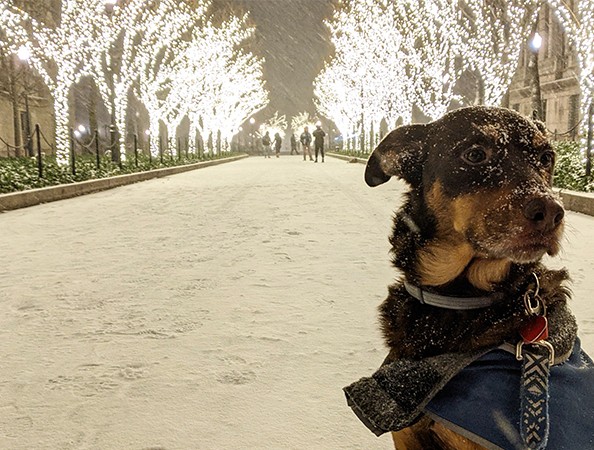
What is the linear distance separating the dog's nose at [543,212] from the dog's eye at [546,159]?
1.15 feet

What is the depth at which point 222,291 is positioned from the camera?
479cm

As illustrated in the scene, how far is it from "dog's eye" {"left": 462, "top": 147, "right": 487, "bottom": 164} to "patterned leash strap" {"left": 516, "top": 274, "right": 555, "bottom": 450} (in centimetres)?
54

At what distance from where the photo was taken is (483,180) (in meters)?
1.99

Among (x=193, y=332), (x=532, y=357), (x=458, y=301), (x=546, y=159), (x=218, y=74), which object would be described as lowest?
(x=193, y=332)

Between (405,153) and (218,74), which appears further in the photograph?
(218,74)

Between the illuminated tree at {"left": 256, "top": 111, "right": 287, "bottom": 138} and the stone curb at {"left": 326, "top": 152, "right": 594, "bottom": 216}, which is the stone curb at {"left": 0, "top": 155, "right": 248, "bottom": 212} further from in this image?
the illuminated tree at {"left": 256, "top": 111, "right": 287, "bottom": 138}

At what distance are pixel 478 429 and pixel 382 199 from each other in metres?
10.7

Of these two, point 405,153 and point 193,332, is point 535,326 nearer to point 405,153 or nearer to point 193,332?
point 405,153

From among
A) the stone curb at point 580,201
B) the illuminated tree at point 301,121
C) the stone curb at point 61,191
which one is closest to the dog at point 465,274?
the stone curb at point 580,201

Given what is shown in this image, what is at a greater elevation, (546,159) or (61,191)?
(546,159)

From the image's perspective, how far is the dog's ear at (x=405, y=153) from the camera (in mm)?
2229

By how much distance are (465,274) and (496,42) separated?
64.8 ft

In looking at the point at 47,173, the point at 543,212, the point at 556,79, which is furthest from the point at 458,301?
the point at 556,79

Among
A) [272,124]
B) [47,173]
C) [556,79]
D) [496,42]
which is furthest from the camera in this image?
[272,124]
